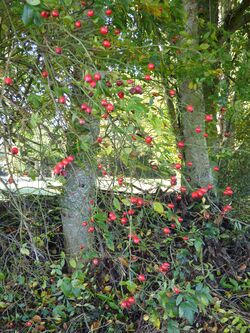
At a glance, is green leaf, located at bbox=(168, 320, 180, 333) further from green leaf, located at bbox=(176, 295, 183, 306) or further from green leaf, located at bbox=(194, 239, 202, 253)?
green leaf, located at bbox=(194, 239, 202, 253)

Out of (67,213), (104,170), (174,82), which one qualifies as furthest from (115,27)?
(67,213)

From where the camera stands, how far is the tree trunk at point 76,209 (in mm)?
3002

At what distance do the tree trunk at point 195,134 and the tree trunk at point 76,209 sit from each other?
3.88ft

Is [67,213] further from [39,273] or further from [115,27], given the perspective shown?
[115,27]

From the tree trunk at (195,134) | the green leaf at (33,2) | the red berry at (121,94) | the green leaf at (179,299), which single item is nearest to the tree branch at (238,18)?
the tree trunk at (195,134)

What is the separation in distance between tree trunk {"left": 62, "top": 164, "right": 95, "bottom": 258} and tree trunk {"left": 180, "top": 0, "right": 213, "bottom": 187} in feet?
3.88

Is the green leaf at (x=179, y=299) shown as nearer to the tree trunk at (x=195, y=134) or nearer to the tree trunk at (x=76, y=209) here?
the tree trunk at (x=76, y=209)

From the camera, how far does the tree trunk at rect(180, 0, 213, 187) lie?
3.76m

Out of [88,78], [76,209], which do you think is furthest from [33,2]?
[76,209]

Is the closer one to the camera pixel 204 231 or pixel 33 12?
pixel 33 12

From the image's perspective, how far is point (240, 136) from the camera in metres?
4.89

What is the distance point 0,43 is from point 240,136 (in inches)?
128

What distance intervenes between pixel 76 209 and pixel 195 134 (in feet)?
4.55

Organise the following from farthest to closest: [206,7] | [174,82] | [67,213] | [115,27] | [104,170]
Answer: [206,7] → [174,82] → [67,213] → [115,27] → [104,170]
